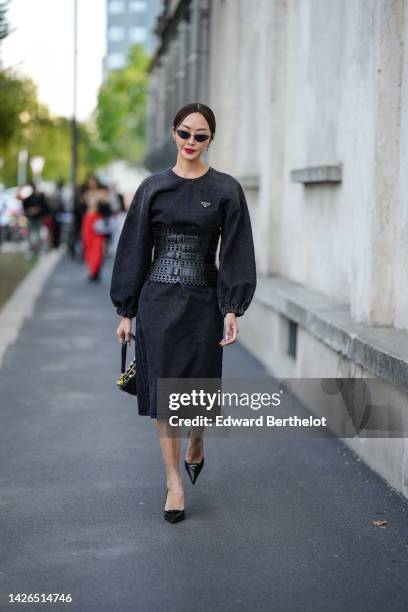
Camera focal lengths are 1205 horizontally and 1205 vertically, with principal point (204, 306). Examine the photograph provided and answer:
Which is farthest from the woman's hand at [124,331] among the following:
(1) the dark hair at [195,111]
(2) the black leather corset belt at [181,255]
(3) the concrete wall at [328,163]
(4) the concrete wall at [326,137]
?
(4) the concrete wall at [326,137]

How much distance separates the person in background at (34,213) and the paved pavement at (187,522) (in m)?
20.4

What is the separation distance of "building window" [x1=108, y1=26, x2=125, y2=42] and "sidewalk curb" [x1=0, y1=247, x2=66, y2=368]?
5255 inches

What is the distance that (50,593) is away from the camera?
14.8ft

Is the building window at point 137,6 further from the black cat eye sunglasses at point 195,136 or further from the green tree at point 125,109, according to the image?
the black cat eye sunglasses at point 195,136

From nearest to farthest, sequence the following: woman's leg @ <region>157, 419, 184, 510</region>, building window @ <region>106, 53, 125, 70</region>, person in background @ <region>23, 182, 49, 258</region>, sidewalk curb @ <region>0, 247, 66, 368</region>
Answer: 1. woman's leg @ <region>157, 419, 184, 510</region>
2. sidewalk curb @ <region>0, 247, 66, 368</region>
3. person in background @ <region>23, 182, 49, 258</region>
4. building window @ <region>106, 53, 125, 70</region>

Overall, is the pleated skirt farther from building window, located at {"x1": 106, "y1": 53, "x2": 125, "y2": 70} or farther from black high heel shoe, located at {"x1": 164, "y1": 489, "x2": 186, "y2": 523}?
building window, located at {"x1": 106, "y1": 53, "x2": 125, "y2": 70}

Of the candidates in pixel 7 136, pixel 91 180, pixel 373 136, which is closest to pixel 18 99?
pixel 7 136

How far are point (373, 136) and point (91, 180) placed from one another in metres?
14.5

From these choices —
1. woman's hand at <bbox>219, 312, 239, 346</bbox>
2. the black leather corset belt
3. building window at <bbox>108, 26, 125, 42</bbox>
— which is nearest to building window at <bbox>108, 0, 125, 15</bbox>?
building window at <bbox>108, 26, 125, 42</bbox>

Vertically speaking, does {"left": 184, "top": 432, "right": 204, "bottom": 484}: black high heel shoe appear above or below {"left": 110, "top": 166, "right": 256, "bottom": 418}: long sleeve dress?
below

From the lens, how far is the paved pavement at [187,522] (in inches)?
180

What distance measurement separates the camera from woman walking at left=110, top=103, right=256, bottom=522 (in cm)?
555

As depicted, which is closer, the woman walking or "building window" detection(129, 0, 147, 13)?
the woman walking

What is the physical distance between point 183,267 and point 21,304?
10988 mm
